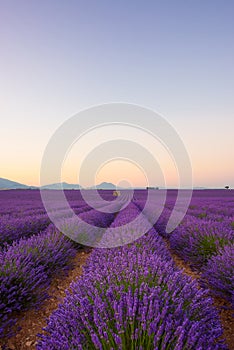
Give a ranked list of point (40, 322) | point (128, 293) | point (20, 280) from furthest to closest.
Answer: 1. point (20, 280)
2. point (40, 322)
3. point (128, 293)

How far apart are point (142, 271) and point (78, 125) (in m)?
4.87

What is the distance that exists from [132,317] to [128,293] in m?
0.20

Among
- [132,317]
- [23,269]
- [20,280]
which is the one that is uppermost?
[132,317]

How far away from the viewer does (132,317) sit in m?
1.38

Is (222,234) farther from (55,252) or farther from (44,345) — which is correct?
(44,345)

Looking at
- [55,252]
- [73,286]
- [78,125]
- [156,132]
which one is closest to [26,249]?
[55,252]

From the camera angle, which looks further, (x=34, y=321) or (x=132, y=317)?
(x=34, y=321)

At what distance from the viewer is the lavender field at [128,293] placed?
132 centimetres

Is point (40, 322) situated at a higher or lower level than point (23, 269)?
lower

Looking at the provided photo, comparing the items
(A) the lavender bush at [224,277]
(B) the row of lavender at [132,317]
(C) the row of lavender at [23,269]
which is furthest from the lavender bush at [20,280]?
(A) the lavender bush at [224,277]

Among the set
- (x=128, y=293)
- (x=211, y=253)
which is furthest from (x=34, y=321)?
(x=211, y=253)

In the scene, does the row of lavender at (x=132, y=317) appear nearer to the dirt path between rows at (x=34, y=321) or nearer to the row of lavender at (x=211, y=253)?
the dirt path between rows at (x=34, y=321)

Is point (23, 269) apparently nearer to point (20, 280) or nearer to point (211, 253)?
point (20, 280)

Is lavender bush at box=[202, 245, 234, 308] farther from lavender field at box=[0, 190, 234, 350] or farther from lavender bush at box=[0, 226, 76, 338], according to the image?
lavender bush at box=[0, 226, 76, 338]
